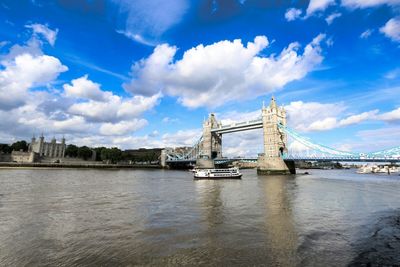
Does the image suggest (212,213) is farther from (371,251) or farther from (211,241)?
(371,251)

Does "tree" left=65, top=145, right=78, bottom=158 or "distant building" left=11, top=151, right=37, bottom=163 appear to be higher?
"tree" left=65, top=145, right=78, bottom=158

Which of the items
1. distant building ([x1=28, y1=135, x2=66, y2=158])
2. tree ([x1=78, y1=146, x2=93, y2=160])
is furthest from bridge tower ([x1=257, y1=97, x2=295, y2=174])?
distant building ([x1=28, y1=135, x2=66, y2=158])

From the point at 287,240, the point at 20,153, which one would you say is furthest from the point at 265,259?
the point at 20,153

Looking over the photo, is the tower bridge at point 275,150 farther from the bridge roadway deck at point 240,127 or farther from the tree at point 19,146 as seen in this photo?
the tree at point 19,146

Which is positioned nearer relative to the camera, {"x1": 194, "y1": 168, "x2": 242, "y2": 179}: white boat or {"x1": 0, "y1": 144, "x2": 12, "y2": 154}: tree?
{"x1": 194, "y1": 168, "x2": 242, "y2": 179}: white boat

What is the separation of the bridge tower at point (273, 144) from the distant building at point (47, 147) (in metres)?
84.7

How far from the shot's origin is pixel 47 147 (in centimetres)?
11981

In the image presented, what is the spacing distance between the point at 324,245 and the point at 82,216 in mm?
10589

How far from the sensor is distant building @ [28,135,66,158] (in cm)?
11743

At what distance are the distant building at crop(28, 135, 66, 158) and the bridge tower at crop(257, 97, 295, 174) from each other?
84.7 metres

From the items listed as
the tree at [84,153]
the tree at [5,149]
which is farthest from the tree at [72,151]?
the tree at [5,149]

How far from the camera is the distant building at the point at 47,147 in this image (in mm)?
117425

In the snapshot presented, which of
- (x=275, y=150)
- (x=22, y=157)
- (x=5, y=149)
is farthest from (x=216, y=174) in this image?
(x=5, y=149)

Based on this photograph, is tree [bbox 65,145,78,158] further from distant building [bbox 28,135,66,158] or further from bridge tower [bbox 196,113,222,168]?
bridge tower [bbox 196,113,222,168]
